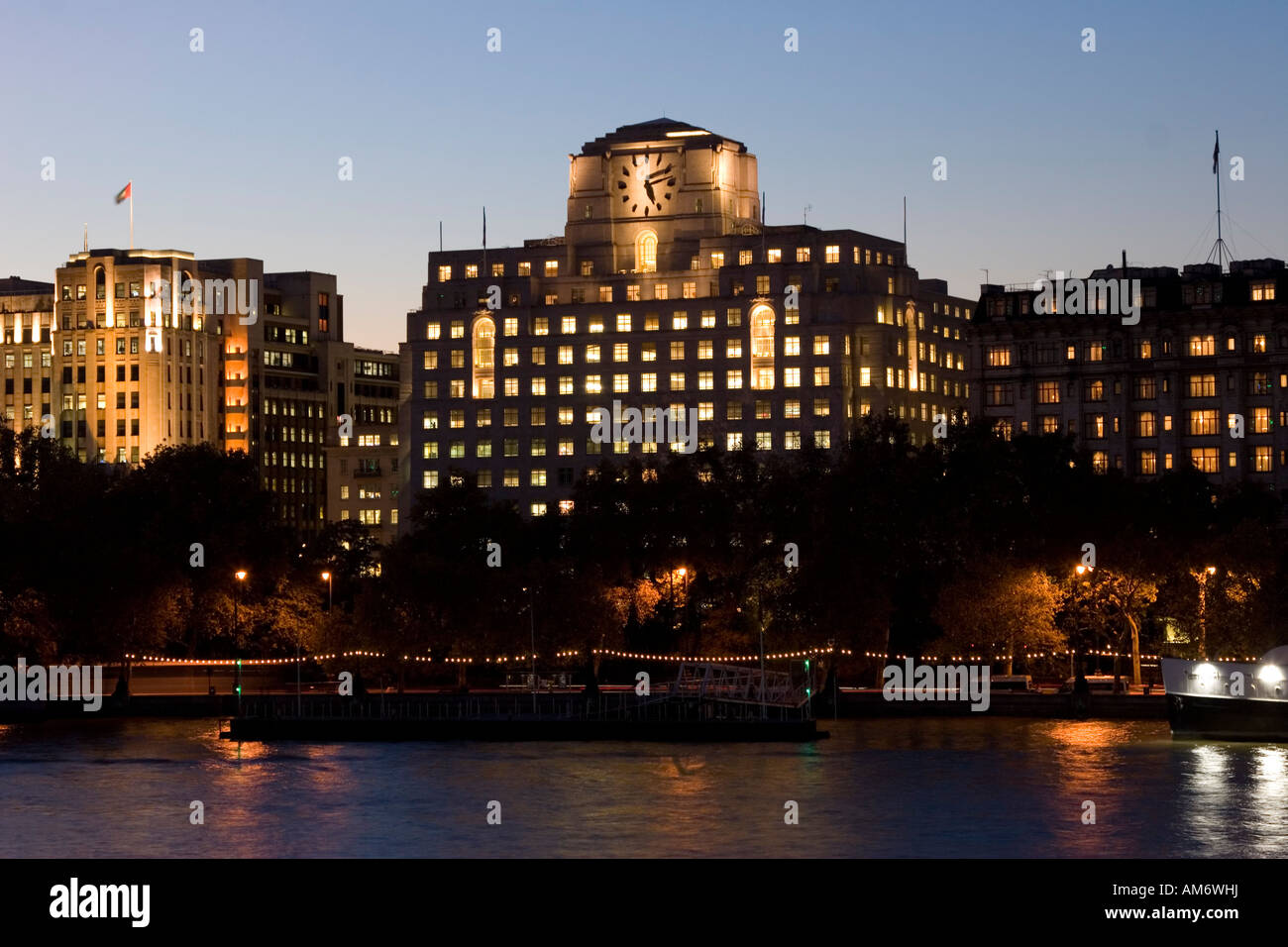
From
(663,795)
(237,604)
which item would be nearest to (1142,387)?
(237,604)

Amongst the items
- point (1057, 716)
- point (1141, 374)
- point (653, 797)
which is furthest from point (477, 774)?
point (1141, 374)

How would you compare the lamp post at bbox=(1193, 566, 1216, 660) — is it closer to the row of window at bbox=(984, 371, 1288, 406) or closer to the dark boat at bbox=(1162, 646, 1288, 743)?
the dark boat at bbox=(1162, 646, 1288, 743)

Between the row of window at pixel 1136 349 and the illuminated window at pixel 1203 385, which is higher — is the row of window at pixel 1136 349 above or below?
above

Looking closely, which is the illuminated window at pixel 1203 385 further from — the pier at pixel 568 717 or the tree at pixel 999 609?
the pier at pixel 568 717

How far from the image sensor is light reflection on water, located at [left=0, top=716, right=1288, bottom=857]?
73.9 meters

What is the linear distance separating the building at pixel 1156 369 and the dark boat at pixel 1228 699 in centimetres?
7657

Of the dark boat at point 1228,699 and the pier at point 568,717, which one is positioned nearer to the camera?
the dark boat at point 1228,699

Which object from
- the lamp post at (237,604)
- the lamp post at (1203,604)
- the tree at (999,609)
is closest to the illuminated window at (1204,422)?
the lamp post at (1203,604)

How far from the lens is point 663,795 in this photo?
85.9 m

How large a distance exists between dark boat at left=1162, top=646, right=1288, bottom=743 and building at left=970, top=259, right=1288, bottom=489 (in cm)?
7657

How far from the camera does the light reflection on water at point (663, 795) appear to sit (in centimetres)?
7388

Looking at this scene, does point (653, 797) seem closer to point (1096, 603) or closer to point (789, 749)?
point (789, 749)

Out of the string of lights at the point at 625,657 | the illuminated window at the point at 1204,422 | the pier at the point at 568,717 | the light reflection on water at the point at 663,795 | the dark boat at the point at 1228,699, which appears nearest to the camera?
the light reflection on water at the point at 663,795
